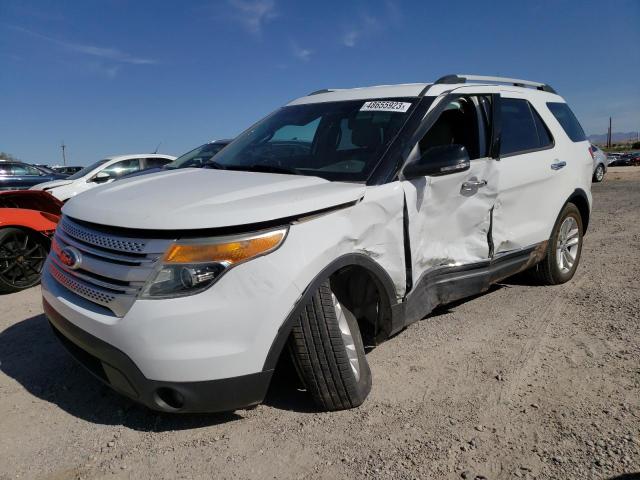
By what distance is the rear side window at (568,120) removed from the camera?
15.0 ft

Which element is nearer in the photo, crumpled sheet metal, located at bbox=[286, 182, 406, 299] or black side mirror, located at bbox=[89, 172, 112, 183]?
crumpled sheet metal, located at bbox=[286, 182, 406, 299]

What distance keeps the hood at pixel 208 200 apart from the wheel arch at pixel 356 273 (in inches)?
12.0

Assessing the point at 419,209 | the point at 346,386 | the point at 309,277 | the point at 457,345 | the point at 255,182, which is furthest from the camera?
the point at 457,345

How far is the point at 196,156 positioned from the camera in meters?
7.61

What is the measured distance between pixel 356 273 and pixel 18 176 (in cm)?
1430

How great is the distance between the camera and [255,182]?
2.66 m

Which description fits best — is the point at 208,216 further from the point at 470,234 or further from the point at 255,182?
the point at 470,234

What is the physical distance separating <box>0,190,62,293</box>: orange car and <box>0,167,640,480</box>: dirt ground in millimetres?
1543

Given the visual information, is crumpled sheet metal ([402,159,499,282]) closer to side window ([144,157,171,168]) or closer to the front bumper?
the front bumper

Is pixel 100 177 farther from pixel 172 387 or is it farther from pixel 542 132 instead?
pixel 172 387

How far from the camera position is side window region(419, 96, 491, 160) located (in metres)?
3.53

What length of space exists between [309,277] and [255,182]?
714 mm

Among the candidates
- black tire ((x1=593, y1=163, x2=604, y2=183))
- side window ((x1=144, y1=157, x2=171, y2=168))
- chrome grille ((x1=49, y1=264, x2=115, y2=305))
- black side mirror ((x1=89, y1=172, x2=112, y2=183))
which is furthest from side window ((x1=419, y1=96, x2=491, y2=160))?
black tire ((x1=593, y1=163, x2=604, y2=183))

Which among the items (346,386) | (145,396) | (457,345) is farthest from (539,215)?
(145,396)
